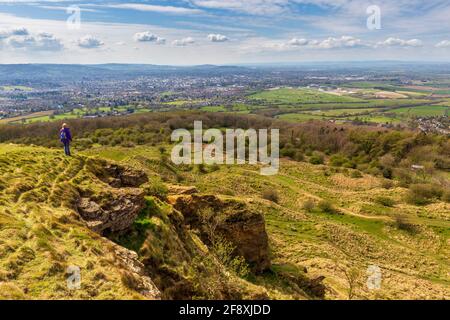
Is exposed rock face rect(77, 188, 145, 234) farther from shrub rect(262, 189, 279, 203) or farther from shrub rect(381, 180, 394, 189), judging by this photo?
shrub rect(381, 180, 394, 189)

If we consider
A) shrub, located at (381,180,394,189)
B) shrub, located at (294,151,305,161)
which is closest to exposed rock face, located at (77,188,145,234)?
shrub, located at (381,180,394,189)

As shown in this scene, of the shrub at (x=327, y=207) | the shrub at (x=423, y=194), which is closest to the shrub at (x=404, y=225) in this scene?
the shrub at (x=327, y=207)

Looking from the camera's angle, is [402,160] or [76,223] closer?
[76,223]

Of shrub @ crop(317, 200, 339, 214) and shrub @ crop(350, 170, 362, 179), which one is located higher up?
shrub @ crop(350, 170, 362, 179)
